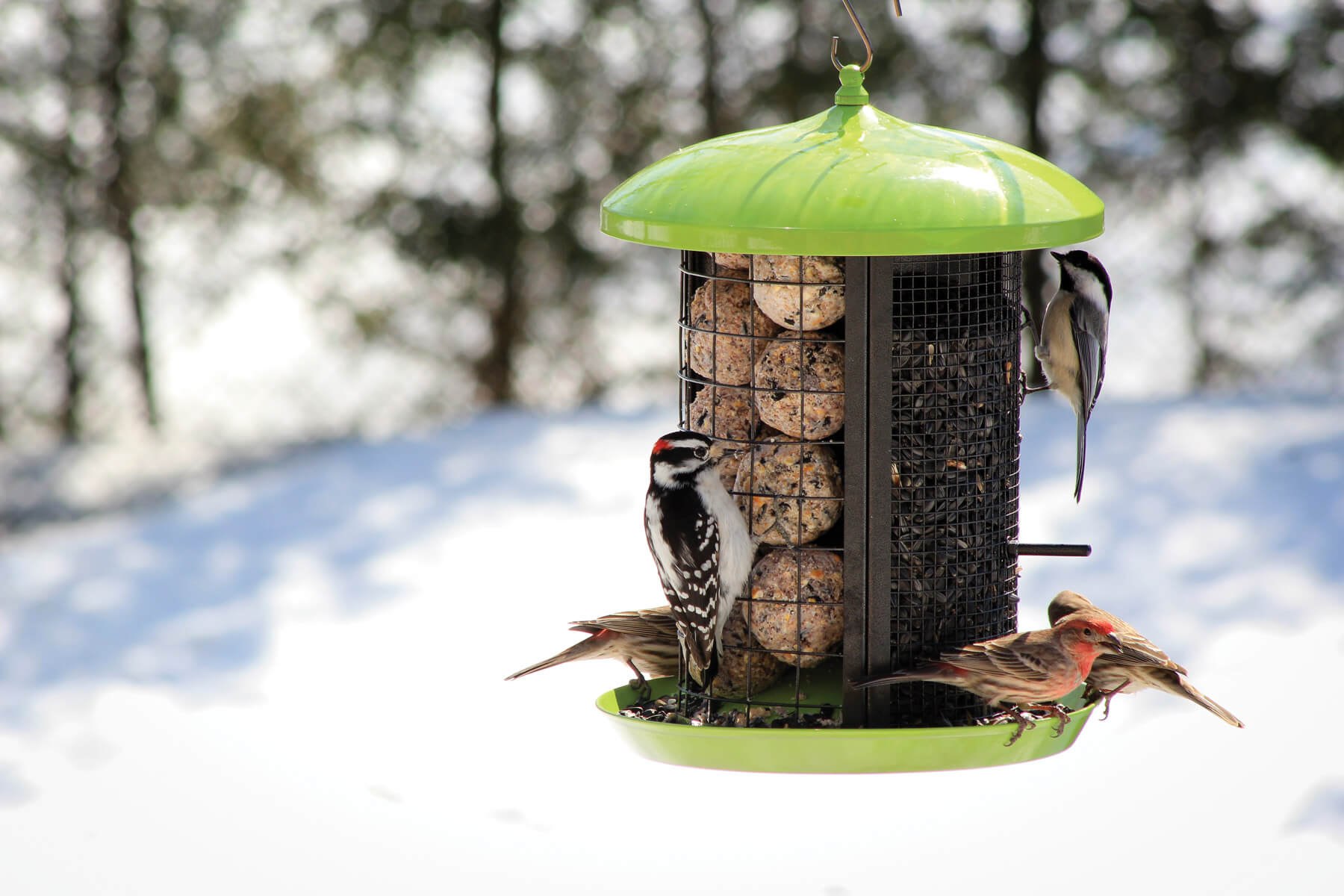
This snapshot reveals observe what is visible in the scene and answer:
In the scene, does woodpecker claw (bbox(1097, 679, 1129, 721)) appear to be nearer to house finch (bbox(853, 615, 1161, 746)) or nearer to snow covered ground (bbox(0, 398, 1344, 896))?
house finch (bbox(853, 615, 1161, 746))

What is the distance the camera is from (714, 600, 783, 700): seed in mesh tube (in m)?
3.61

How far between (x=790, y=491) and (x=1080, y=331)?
3.11ft

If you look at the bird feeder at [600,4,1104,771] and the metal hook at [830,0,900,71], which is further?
the bird feeder at [600,4,1104,771]

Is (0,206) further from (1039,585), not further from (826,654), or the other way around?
(826,654)

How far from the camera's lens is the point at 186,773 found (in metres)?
6.69

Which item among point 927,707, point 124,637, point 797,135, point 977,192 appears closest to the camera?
point 977,192

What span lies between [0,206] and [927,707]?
7763 mm

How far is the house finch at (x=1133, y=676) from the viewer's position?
3412 mm

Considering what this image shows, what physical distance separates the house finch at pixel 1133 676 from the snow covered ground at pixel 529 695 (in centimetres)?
233

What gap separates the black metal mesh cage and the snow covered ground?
211 centimetres

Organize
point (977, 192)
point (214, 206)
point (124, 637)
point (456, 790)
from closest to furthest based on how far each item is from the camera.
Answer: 1. point (977, 192)
2. point (456, 790)
3. point (124, 637)
4. point (214, 206)

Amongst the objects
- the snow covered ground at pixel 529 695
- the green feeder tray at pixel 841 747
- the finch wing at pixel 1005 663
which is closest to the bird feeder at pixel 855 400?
the green feeder tray at pixel 841 747

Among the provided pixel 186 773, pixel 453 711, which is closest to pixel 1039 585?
pixel 453 711

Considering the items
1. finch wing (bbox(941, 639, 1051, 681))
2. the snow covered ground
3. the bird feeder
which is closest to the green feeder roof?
the bird feeder
